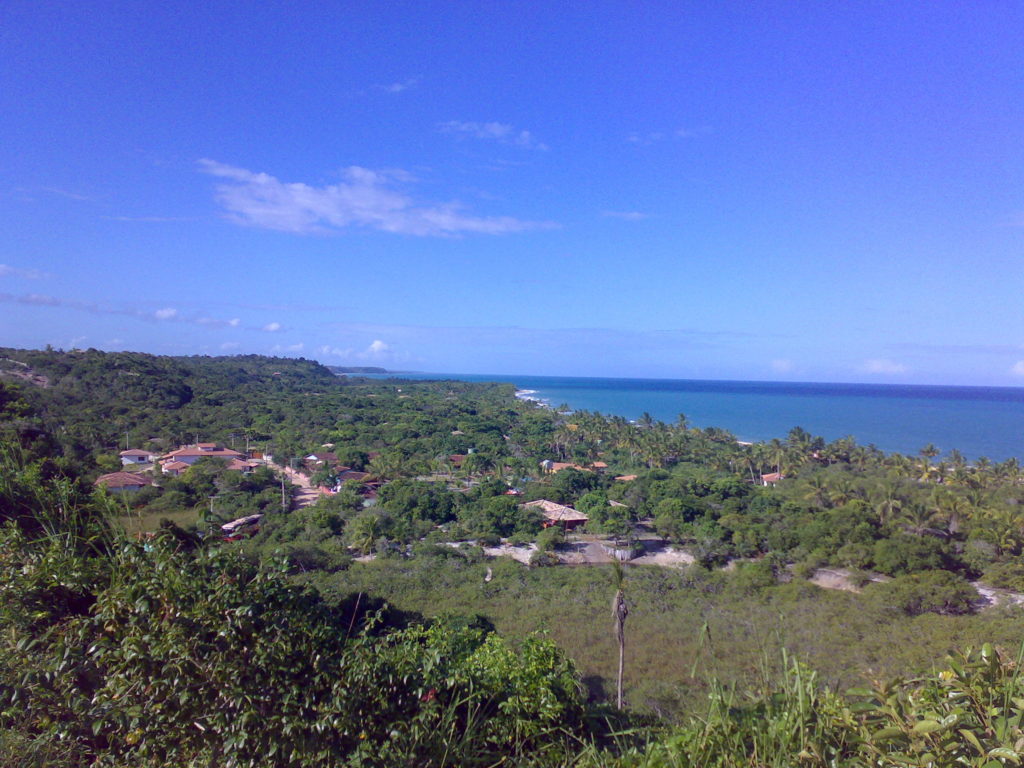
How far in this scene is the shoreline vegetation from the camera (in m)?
1.79

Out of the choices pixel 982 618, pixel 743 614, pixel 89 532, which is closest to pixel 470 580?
pixel 743 614

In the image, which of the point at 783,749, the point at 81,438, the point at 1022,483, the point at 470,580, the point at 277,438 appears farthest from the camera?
the point at 277,438

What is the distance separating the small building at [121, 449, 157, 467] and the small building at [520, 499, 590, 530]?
1645 centimetres

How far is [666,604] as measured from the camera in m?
12.2

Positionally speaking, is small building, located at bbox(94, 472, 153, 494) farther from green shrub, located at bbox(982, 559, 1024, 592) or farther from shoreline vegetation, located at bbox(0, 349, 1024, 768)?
green shrub, located at bbox(982, 559, 1024, 592)

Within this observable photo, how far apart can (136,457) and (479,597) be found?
63.5 ft

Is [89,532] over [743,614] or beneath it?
over

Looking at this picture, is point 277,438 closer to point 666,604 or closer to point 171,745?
point 666,604

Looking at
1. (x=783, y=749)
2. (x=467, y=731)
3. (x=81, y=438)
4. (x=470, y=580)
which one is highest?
(x=783, y=749)

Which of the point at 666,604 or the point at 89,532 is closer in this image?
the point at 89,532

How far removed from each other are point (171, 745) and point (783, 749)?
5.88ft

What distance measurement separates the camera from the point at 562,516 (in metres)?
19.0

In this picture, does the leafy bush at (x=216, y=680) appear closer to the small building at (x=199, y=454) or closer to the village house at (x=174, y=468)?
the village house at (x=174, y=468)

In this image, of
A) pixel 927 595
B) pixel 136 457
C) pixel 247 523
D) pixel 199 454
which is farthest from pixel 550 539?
pixel 136 457
